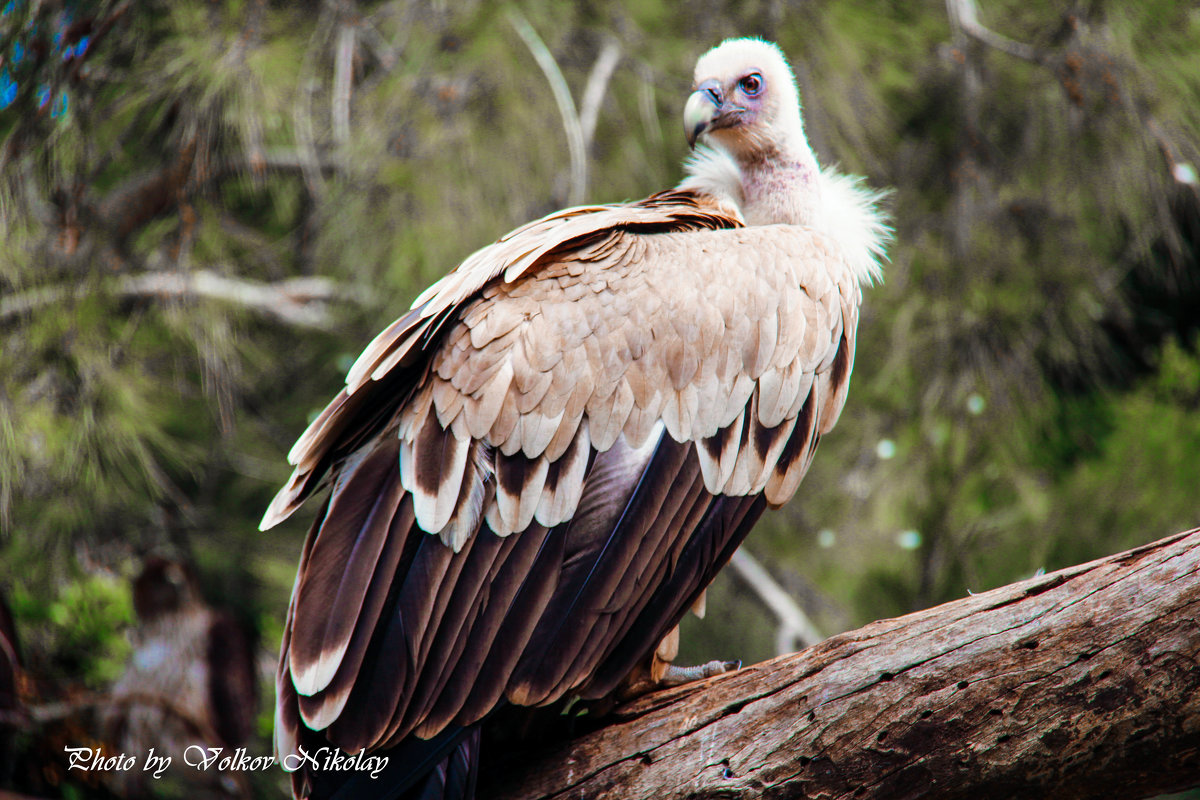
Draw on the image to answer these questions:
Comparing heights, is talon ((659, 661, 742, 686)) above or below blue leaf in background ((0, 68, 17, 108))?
below

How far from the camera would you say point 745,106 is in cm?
292

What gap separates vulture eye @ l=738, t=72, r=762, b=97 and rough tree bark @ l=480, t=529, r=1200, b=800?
1738 millimetres

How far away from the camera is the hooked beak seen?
9.55ft

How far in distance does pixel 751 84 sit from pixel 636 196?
65.6 inches

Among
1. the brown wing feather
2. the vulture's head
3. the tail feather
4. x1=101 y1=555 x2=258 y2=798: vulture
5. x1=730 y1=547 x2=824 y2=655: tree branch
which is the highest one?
the vulture's head

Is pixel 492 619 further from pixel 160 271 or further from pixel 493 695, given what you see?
pixel 160 271

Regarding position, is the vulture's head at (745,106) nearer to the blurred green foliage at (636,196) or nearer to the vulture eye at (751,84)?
the vulture eye at (751,84)

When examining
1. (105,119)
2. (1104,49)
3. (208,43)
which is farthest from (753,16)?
→ (105,119)

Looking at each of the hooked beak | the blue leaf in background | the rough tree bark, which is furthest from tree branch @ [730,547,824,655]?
the blue leaf in background

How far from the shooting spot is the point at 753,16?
4.46 meters

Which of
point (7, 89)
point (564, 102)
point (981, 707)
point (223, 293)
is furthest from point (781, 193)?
point (223, 293)

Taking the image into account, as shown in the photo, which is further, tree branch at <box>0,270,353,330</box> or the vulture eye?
tree branch at <box>0,270,353,330</box>

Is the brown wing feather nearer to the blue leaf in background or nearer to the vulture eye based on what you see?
the vulture eye

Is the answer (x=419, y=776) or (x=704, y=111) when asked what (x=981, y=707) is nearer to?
(x=419, y=776)
